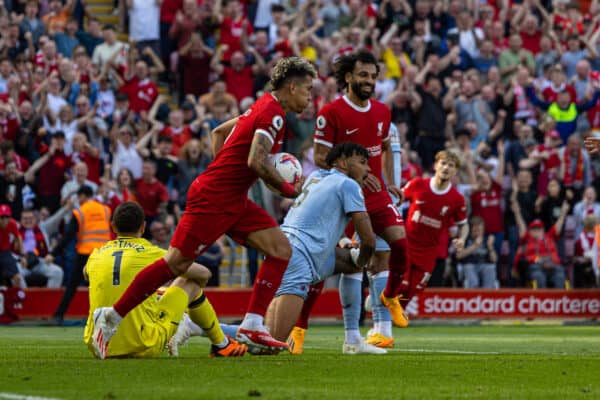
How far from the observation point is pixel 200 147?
21750 mm

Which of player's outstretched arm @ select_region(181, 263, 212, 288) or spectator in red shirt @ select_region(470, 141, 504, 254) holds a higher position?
player's outstretched arm @ select_region(181, 263, 212, 288)

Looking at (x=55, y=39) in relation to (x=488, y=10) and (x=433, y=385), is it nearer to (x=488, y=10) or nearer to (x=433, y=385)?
(x=488, y=10)

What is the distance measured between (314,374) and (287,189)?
1834 mm

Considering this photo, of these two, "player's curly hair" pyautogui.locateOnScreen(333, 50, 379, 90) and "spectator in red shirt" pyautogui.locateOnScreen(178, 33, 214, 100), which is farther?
"spectator in red shirt" pyautogui.locateOnScreen(178, 33, 214, 100)

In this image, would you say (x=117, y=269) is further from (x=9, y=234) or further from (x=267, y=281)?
(x=9, y=234)

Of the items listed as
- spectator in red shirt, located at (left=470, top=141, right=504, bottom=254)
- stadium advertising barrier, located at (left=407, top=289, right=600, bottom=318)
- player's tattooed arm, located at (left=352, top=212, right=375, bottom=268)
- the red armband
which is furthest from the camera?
spectator in red shirt, located at (left=470, top=141, right=504, bottom=254)

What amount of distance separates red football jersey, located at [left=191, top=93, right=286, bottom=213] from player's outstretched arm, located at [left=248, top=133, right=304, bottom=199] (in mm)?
62

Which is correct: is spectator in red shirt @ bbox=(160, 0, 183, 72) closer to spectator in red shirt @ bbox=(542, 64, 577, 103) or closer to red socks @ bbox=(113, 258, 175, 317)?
spectator in red shirt @ bbox=(542, 64, 577, 103)

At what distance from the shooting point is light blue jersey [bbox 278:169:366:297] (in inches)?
422

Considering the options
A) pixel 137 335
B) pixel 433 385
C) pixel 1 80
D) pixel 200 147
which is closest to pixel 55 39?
pixel 1 80

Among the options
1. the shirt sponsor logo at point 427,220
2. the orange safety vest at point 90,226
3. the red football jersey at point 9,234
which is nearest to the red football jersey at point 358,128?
the shirt sponsor logo at point 427,220

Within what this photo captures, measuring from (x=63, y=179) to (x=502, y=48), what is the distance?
420 inches

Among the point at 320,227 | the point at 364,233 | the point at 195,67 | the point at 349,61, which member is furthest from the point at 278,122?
the point at 195,67

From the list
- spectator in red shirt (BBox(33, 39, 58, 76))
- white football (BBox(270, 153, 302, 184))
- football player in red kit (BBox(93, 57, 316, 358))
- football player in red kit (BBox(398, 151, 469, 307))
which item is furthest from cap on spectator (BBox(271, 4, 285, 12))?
white football (BBox(270, 153, 302, 184))
